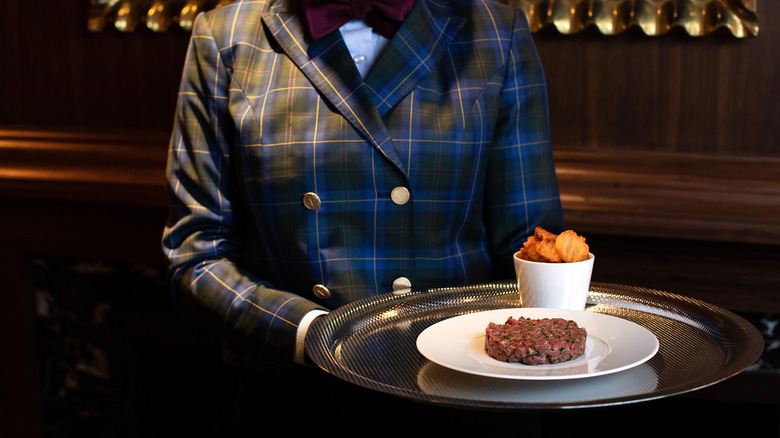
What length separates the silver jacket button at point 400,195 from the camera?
105 centimetres

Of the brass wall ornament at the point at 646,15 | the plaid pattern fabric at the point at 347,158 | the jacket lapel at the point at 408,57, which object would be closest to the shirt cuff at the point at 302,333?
the plaid pattern fabric at the point at 347,158

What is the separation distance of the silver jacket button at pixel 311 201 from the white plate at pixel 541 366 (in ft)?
0.99

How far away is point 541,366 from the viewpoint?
70 cm

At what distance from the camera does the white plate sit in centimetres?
67

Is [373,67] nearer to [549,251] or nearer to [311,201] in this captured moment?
[311,201]

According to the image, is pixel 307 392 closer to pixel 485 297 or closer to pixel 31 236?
pixel 485 297

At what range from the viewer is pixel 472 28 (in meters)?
1.13

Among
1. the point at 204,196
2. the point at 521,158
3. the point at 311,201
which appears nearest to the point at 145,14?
the point at 204,196

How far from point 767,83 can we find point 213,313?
1121mm

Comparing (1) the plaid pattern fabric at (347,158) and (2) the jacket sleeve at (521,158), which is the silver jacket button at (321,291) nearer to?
(1) the plaid pattern fabric at (347,158)

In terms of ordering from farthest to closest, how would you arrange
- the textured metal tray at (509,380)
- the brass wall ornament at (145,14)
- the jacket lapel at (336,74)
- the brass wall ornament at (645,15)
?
the brass wall ornament at (145,14) → the brass wall ornament at (645,15) → the jacket lapel at (336,74) → the textured metal tray at (509,380)

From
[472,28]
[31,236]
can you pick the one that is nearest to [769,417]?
[472,28]

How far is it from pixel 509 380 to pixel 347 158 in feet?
1.50

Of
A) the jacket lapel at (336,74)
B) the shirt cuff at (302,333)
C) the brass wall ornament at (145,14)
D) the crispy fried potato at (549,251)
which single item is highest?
the brass wall ornament at (145,14)
